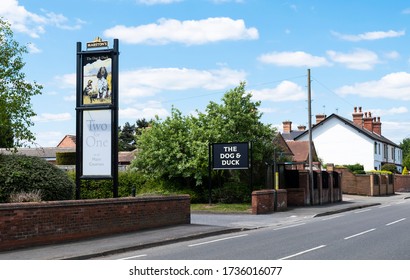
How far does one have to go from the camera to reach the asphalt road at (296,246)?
39.3 ft

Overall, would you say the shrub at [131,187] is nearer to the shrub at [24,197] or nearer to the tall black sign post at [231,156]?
the tall black sign post at [231,156]

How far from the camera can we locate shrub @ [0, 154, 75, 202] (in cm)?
1588

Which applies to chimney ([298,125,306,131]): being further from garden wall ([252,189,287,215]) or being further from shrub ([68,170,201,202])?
garden wall ([252,189,287,215])

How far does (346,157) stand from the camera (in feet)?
237

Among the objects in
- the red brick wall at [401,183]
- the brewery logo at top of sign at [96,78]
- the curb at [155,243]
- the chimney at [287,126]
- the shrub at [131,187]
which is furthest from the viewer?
the chimney at [287,126]

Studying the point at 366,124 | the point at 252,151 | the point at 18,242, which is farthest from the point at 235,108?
the point at 366,124

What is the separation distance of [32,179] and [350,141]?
60.2 metres

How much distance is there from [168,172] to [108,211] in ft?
54.5

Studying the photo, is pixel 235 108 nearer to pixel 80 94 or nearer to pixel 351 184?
pixel 80 94

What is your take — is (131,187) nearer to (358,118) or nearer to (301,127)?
(358,118)

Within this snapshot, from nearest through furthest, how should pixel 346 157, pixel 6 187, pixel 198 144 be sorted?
pixel 6 187 < pixel 198 144 < pixel 346 157

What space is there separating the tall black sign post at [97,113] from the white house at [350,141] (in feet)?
182

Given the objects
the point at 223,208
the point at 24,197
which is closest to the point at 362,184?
the point at 223,208

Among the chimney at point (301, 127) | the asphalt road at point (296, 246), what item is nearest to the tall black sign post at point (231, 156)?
the asphalt road at point (296, 246)
